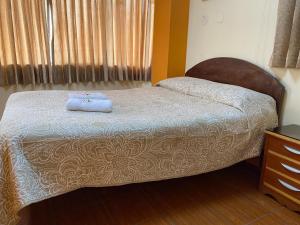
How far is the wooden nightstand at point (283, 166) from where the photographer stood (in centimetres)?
177

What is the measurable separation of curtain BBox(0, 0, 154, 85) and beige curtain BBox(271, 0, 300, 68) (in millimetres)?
2033

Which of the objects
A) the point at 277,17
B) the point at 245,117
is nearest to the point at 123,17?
the point at 277,17

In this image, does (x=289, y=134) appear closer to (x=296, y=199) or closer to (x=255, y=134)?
(x=255, y=134)

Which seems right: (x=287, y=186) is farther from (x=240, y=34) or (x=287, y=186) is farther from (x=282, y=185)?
(x=240, y=34)

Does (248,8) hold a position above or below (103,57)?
above

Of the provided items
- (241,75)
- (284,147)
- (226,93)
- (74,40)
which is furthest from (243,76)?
(74,40)

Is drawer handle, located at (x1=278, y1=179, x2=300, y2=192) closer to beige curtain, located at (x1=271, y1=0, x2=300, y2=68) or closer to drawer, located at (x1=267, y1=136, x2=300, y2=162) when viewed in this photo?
drawer, located at (x1=267, y1=136, x2=300, y2=162)

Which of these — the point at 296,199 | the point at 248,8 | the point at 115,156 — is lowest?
the point at 296,199

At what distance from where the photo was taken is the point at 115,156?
150 cm

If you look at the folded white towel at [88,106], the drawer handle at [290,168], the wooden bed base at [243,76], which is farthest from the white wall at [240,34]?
the folded white towel at [88,106]

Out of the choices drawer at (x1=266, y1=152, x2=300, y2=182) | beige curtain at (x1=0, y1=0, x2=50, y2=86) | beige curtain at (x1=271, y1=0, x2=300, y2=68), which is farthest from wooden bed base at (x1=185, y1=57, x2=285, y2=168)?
beige curtain at (x1=0, y1=0, x2=50, y2=86)

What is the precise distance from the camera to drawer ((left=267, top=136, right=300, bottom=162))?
68.8 inches

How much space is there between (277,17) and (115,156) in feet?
5.80

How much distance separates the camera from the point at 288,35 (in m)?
2.05
